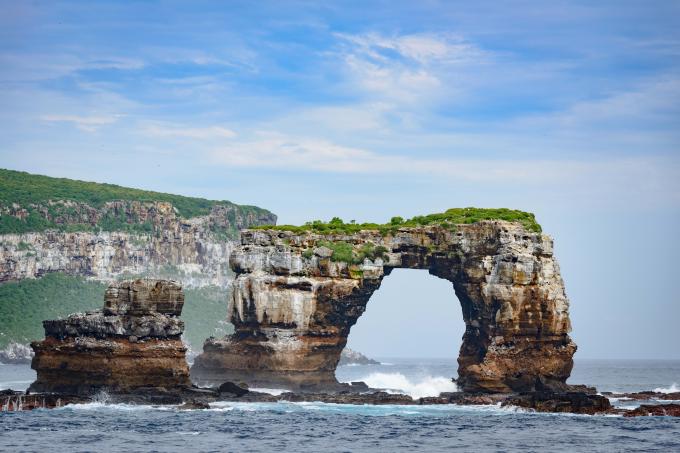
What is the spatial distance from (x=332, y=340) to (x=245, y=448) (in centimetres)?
3452

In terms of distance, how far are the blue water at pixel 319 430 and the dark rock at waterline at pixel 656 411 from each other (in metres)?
1.42

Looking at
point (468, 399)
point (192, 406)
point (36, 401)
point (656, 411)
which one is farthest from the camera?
point (468, 399)

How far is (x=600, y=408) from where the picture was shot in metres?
80.5

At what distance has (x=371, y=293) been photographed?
9788cm

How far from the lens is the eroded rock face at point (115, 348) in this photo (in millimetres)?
78188

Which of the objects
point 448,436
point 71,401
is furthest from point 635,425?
point 71,401

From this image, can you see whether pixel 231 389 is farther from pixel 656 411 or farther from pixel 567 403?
pixel 656 411

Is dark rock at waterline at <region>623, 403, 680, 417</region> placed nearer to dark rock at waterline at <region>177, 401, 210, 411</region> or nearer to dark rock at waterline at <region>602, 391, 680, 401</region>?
dark rock at waterline at <region>602, 391, 680, 401</region>

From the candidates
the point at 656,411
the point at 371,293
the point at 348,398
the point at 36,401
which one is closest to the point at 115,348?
the point at 36,401

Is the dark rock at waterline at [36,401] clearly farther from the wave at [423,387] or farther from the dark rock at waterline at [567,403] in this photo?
the wave at [423,387]

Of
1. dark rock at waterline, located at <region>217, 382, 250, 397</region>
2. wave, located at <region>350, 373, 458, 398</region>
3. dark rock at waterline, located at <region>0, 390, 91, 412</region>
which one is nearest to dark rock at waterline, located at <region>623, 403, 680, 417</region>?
wave, located at <region>350, 373, 458, 398</region>

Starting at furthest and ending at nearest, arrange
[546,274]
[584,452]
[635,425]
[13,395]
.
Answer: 1. [546,274]
2. [13,395]
3. [635,425]
4. [584,452]

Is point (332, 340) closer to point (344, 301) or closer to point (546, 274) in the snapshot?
point (344, 301)

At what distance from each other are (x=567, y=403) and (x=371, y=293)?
21807 millimetres
